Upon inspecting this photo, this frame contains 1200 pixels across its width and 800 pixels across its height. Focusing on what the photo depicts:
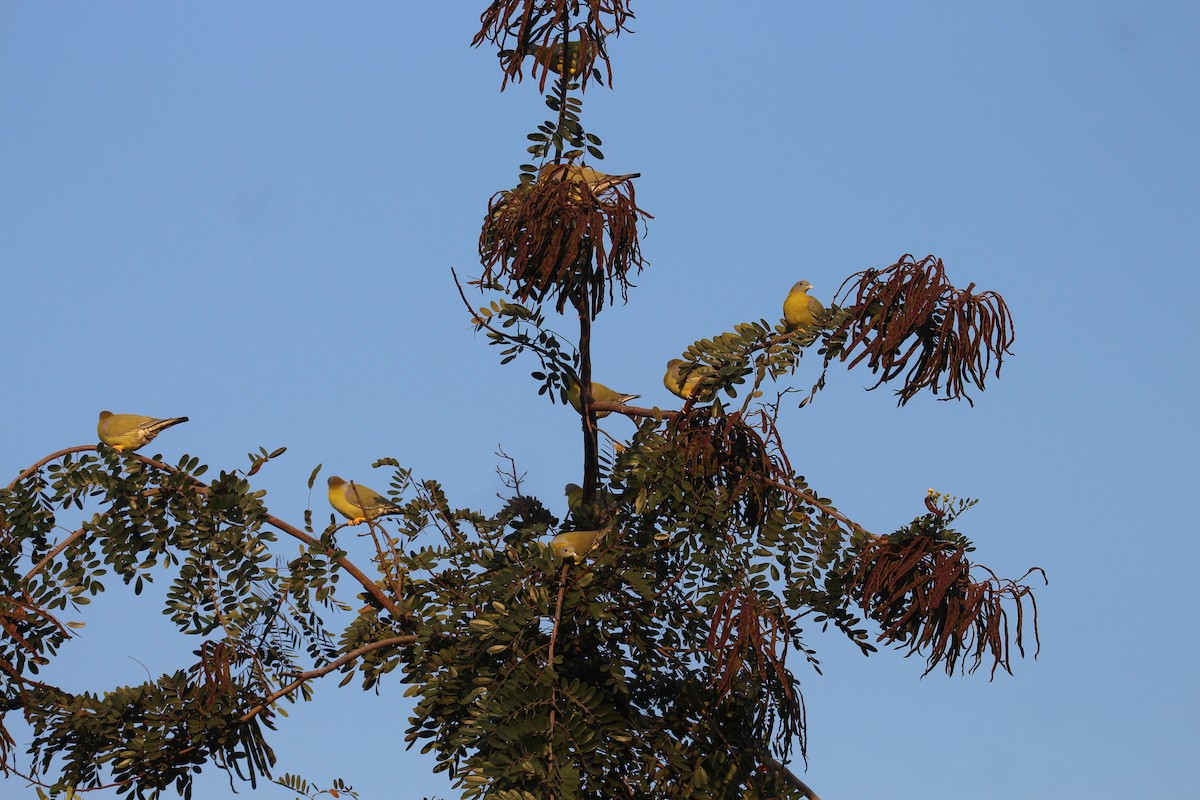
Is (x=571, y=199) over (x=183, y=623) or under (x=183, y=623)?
over

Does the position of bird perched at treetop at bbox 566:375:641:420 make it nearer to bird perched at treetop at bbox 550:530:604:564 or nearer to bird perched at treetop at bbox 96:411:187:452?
bird perched at treetop at bbox 550:530:604:564

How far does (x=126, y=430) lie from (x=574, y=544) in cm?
186

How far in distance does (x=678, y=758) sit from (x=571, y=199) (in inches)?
76.9

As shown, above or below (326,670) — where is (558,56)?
above

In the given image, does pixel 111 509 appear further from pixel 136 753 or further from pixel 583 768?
pixel 583 768

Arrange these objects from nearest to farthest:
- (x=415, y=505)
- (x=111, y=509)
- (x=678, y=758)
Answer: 1. (x=678, y=758)
2. (x=111, y=509)
3. (x=415, y=505)

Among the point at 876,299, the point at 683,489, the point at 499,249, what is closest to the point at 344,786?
the point at 683,489

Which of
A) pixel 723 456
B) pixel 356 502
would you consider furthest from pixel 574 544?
pixel 356 502

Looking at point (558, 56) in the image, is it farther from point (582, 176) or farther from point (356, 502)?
point (356, 502)

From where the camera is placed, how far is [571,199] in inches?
218

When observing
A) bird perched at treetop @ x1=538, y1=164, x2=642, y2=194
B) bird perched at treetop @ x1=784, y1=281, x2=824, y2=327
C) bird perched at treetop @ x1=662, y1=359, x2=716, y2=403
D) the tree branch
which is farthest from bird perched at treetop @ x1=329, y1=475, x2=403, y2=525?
bird perched at treetop @ x1=784, y1=281, x2=824, y2=327

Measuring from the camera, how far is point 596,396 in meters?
6.34

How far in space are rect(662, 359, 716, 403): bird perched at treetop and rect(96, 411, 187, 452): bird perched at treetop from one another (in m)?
2.02

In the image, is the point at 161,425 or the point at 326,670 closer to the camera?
the point at 326,670
